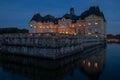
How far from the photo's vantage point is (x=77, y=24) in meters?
88.9

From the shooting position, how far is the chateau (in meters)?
83.0

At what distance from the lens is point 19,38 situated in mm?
36281

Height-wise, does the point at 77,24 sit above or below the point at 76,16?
below

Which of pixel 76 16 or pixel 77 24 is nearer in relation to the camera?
pixel 77 24

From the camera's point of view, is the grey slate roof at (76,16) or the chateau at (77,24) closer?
the chateau at (77,24)

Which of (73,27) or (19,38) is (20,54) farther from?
(73,27)

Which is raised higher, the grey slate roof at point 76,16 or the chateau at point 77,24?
the grey slate roof at point 76,16

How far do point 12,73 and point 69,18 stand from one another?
72.7 metres

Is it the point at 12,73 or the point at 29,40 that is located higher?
the point at 29,40

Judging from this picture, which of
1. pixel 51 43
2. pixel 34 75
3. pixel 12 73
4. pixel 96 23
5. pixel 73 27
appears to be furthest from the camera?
pixel 73 27

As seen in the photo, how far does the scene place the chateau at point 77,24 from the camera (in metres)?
83.0

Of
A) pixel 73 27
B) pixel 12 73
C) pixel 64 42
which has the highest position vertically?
pixel 73 27

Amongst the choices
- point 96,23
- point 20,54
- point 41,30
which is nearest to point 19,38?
point 20,54

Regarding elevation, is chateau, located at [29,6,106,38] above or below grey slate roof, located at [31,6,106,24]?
below
